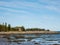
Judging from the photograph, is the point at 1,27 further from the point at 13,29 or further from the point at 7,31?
the point at 13,29

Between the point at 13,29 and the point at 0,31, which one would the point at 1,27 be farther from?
the point at 13,29

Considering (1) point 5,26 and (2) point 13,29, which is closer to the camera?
(1) point 5,26

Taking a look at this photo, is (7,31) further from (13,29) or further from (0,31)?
(13,29)

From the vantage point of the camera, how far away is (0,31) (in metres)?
182

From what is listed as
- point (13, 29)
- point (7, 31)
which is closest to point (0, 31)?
point (7, 31)

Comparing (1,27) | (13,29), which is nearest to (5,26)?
(1,27)

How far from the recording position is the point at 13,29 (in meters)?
198

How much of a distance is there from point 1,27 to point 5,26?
319 cm

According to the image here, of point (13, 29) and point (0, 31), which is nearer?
point (0, 31)

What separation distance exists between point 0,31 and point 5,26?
35.1 ft

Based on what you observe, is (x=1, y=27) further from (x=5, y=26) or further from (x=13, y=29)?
(x=13, y=29)

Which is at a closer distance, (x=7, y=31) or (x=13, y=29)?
(x=7, y=31)

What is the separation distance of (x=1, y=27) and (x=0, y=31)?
9360 mm

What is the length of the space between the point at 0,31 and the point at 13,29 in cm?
1940
